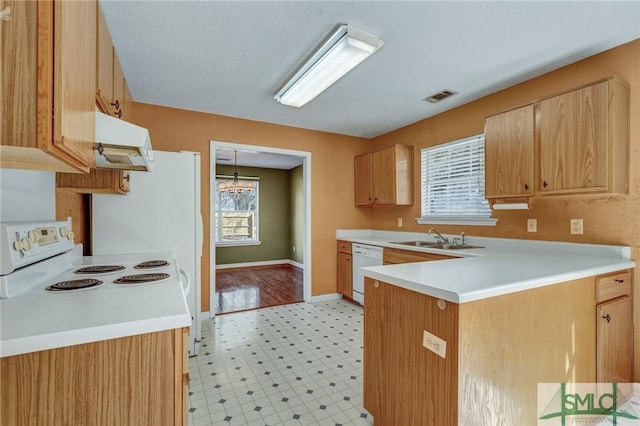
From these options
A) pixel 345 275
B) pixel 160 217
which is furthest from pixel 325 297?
pixel 160 217

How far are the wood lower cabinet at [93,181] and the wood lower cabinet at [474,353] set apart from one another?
5.88 ft

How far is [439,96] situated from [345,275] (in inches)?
101

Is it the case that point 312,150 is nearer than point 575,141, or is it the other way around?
point 575,141

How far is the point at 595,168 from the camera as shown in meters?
1.96

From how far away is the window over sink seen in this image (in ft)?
21.4

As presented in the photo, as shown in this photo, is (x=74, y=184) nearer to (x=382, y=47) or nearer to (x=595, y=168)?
(x=382, y=47)

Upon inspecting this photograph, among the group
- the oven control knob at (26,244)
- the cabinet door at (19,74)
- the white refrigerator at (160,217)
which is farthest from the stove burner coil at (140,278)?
the white refrigerator at (160,217)

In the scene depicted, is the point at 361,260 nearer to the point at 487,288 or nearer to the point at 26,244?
the point at 487,288

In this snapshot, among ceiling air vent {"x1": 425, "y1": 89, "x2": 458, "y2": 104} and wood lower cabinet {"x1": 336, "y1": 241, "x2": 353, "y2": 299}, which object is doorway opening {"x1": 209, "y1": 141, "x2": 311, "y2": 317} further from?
ceiling air vent {"x1": 425, "y1": 89, "x2": 458, "y2": 104}

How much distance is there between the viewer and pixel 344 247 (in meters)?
4.26

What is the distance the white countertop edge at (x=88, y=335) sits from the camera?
771 millimetres

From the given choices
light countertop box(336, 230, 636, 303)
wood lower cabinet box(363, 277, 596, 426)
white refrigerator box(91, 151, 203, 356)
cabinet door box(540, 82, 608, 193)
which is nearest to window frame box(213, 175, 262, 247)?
white refrigerator box(91, 151, 203, 356)

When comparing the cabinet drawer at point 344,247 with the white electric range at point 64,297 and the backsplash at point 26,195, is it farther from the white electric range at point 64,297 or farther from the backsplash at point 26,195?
the backsplash at point 26,195

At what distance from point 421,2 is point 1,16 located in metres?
1.84
